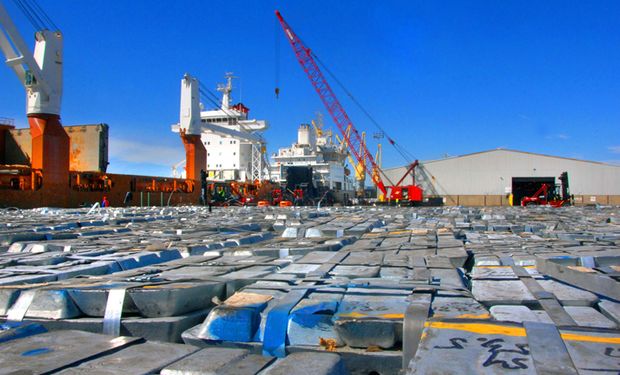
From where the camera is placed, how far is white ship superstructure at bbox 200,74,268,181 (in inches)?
1881

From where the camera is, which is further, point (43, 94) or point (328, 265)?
point (43, 94)

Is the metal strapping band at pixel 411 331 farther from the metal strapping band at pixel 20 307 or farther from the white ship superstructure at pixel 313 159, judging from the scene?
the white ship superstructure at pixel 313 159

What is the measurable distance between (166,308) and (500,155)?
48860 mm

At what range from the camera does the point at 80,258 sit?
177 inches

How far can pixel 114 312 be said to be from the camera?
2543mm

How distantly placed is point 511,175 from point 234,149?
92.9ft

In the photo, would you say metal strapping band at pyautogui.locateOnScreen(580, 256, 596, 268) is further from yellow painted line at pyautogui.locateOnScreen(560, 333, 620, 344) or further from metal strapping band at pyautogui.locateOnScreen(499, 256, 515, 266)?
yellow painted line at pyautogui.locateOnScreen(560, 333, 620, 344)

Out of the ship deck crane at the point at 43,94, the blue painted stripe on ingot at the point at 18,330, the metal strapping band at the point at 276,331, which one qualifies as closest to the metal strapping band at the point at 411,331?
the metal strapping band at the point at 276,331

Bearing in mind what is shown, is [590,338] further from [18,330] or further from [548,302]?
[18,330]

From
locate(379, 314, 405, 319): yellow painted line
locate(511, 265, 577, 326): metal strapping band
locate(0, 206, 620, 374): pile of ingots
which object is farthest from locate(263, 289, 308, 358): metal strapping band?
locate(511, 265, 577, 326): metal strapping band

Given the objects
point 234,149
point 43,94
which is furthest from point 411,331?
point 234,149

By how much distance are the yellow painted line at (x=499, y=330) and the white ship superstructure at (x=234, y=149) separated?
4573 cm

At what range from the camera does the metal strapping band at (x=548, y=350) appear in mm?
1527

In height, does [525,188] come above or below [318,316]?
above
